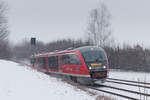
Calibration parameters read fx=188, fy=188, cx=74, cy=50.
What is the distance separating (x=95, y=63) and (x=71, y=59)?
2.14 metres

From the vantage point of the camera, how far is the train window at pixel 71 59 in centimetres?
1357

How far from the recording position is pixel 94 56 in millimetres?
13453

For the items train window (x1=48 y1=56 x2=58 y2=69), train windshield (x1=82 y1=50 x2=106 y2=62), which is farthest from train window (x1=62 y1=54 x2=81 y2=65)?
train window (x1=48 y1=56 x2=58 y2=69)

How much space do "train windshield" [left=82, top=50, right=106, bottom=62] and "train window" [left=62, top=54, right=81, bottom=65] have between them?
62cm

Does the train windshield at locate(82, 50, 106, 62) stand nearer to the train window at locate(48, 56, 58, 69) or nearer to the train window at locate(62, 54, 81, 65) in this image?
the train window at locate(62, 54, 81, 65)

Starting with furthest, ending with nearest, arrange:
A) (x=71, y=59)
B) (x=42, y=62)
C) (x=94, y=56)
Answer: (x=42, y=62) → (x=71, y=59) → (x=94, y=56)

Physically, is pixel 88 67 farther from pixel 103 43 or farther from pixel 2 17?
pixel 2 17

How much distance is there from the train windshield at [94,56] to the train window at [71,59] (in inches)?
24.6

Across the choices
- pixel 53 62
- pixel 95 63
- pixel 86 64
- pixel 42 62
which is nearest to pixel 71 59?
pixel 86 64

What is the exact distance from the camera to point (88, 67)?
12.8 meters

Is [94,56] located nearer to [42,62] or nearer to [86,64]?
[86,64]

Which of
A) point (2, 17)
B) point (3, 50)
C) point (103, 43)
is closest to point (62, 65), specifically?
point (103, 43)

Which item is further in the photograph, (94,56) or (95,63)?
(94,56)

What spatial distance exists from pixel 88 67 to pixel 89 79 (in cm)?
81
